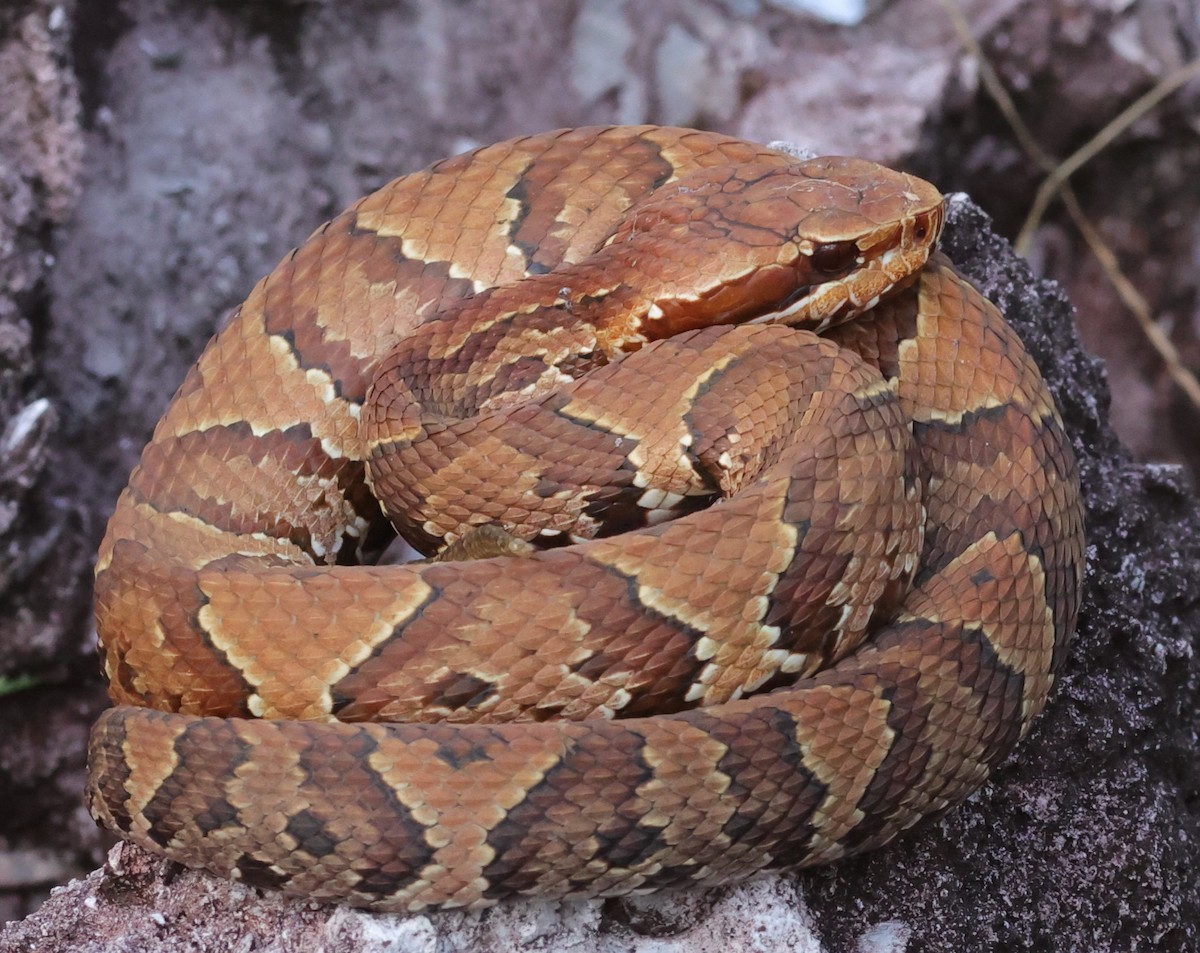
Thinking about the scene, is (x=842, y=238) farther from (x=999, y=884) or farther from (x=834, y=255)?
(x=999, y=884)

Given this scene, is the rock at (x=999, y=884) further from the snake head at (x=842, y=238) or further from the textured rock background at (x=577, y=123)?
the snake head at (x=842, y=238)

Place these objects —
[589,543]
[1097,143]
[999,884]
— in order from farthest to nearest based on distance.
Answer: [1097,143] < [999,884] < [589,543]

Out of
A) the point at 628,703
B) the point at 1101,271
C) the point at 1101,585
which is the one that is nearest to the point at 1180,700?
the point at 1101,585

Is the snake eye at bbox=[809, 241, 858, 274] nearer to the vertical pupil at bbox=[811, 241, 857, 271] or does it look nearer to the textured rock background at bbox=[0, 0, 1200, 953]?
the vertical pupil at bbox=[811, 241, 857, 271]

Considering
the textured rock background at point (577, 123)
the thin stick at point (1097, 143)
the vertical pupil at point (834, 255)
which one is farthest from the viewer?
the thin stick at point (1097, 143)

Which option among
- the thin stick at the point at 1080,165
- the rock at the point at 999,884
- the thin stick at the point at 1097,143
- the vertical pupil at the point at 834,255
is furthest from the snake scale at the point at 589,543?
the thin stick at the point at 1097,143

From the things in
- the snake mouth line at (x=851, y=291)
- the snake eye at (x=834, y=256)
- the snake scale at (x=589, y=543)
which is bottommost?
the snake scale at (x=589, y=543)

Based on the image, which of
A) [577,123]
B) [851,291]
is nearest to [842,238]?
[851,291]
